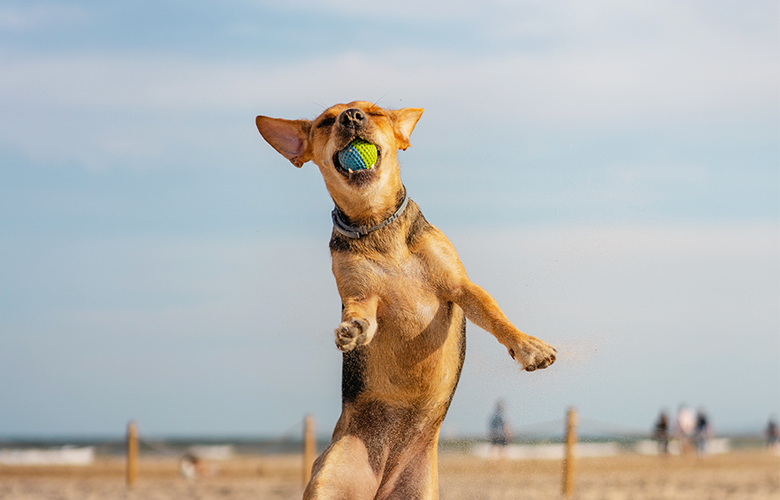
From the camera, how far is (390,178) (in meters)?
4.19

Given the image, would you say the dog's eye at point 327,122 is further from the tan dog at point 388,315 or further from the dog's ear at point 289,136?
the dog's ear at point 289,136

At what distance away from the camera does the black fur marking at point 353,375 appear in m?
4.29

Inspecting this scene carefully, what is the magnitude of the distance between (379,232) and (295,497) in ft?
39.0

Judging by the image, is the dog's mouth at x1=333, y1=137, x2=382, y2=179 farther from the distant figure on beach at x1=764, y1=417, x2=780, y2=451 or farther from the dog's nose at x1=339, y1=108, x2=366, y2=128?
the distant figure on beach at x1=764, y1=417, x2=780, y2=451

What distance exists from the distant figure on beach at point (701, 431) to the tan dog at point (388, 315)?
24746 mm

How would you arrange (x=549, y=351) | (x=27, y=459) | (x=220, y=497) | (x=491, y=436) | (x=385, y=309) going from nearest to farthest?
(x=549, y=351), (x=385, y=309), (x=491, y=436), (x=220, y=497), (x=27, y=459)

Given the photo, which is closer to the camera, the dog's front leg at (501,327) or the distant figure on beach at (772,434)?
the dog's front leg at (501,327)

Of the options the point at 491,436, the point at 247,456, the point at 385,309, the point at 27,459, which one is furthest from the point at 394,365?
the point at 27,459

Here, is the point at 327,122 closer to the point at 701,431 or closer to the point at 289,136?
the point at 289,136

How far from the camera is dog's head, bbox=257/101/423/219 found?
4066 mm

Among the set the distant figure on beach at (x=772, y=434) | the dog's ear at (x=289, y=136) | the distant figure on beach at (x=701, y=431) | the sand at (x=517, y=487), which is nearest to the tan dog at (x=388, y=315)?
the dog's ear at (x=289, y=136)

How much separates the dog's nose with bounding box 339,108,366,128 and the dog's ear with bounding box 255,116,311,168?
452 mm

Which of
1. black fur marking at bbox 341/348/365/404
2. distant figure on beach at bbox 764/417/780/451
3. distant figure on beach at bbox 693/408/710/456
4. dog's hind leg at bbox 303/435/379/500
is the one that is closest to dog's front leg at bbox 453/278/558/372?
black fur marking at bbox 341/348/365/404

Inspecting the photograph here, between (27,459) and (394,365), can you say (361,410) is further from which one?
(27,459)
